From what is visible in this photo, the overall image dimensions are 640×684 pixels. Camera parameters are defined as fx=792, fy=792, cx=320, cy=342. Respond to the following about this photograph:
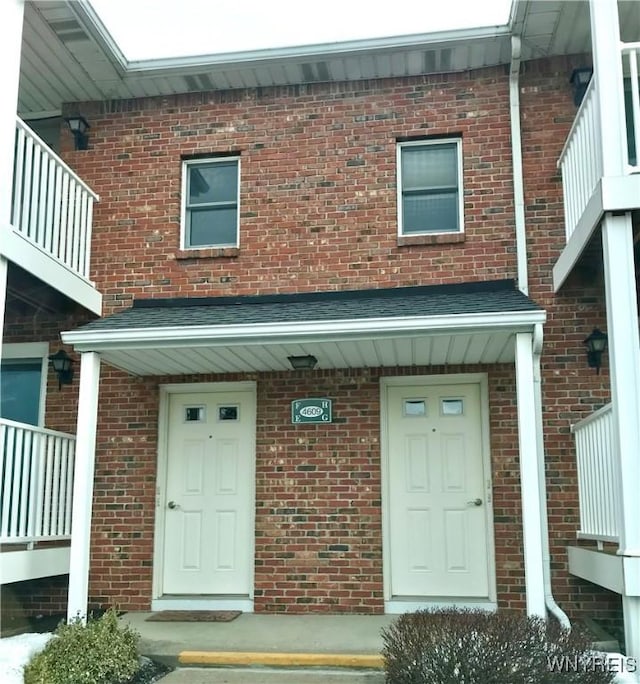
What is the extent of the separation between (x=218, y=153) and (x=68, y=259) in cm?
199

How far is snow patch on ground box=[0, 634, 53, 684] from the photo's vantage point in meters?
5.57

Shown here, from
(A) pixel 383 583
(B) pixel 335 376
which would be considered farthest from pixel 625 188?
(A) pixel 383 583

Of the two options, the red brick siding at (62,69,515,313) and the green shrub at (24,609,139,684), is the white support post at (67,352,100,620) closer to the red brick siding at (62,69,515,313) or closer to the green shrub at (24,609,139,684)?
the green shrub at (24,609,139,684)

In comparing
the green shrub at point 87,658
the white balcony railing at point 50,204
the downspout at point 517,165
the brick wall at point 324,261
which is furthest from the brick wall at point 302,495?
the green shrub at point 87,658

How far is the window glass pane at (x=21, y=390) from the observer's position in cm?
839

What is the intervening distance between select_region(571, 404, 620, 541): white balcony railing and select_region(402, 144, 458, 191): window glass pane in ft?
9.47

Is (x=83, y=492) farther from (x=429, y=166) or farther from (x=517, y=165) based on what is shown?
(x=517, y=165)

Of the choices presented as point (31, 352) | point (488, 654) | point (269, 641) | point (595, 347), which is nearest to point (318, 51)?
point (595, 347)

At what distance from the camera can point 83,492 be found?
263 inches

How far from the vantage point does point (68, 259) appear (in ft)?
26.0

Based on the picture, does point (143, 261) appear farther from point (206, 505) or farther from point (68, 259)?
point (206, 505)

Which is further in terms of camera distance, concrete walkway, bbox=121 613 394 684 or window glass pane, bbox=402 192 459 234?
window glass pane, bbox=402 192 459 234

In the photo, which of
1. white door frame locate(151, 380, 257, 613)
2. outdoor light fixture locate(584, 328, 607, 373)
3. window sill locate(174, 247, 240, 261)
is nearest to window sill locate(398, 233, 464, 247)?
outdoor light fixture locate(584, 328, 607, 373)

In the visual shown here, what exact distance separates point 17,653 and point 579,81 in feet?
23.3
